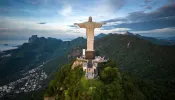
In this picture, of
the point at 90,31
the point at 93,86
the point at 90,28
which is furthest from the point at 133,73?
the point at 93,86

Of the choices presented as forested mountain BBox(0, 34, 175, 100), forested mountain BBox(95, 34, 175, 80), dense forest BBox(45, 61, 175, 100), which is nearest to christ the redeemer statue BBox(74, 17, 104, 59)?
dense forest BBox(45, 61, 175, 100)

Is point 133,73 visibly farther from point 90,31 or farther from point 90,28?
point 90,28

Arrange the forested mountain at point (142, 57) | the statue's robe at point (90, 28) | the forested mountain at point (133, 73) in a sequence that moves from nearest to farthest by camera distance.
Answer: the forested mountain at point (133, 73) → the statue's robe at point (90, 28) → the forested mountain at point (142, 57)

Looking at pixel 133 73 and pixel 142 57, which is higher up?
pixel 142 57

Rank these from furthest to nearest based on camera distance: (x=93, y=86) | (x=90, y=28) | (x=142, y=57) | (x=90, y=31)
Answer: (x=142, y=57) < (x=90, y=31) < (x=90, y=28) < (x=93, y=86)

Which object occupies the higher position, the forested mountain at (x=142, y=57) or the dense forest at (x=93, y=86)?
the dense forest at (x=93, y=86)

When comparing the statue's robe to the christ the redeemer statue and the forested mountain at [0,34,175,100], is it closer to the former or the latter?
the christ the redeemer statue

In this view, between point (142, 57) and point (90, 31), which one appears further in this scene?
point (142, 57)

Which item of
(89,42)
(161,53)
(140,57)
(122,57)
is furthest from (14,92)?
(89,42)

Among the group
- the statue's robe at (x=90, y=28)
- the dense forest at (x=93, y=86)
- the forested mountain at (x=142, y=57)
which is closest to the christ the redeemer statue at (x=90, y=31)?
the statue's robe at (x=90, y=28)

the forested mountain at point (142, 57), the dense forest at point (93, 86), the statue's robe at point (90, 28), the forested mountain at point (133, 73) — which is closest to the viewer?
the dense forest at point (93, 86)

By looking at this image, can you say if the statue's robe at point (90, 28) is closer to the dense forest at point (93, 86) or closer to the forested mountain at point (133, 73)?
the dense forest at point (93, 86)
